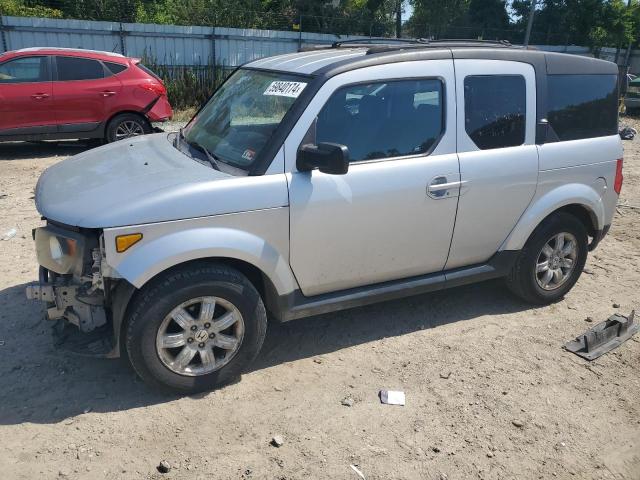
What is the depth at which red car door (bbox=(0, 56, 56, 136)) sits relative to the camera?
9758mm

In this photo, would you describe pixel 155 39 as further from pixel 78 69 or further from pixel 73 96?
pixel 73 96

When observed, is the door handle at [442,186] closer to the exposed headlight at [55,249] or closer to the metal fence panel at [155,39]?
the exposed headlight at [55,249]

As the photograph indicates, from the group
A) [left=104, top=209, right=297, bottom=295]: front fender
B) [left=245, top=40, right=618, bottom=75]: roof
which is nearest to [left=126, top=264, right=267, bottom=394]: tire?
[left=104, top=209, right=297, bottom=295]: front fender

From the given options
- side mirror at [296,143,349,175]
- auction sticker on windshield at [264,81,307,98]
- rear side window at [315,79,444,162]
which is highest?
auction sticker on windshield at [264,81,307,98]

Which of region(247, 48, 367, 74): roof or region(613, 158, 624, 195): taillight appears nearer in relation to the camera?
region(247, 48, 367, 74): roof

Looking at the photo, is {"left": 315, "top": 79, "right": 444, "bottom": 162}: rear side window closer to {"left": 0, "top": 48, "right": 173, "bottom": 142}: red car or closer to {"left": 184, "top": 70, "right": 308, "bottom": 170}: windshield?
{"left": 184, "top": 70, "right": 308, "bottom": 170}: windshield

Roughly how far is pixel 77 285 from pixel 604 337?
3.71 meters

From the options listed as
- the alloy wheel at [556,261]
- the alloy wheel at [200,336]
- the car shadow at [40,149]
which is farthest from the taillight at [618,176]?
the car shadow at [40,149]

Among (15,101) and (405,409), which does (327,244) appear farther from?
(15,101)

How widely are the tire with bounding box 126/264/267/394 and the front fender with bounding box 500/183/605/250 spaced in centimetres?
212

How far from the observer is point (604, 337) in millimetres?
4590

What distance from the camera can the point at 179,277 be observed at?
3.53 metres

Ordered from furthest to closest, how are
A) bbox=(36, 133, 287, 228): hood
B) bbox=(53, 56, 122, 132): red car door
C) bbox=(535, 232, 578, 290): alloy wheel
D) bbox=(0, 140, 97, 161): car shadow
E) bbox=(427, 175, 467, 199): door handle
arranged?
1. bbox=(0, 140, 97, 161): car shadow
2. bbox=(53, 56, 122, 132): red car door
3. bbox=(535, 232, 578, 290): alloy wheel
4. bbox=(427, 175, 467, 199): door handle
5. bbox=(36, 133, 287, 228): hood

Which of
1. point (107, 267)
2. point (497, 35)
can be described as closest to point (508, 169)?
point (107, 267)
